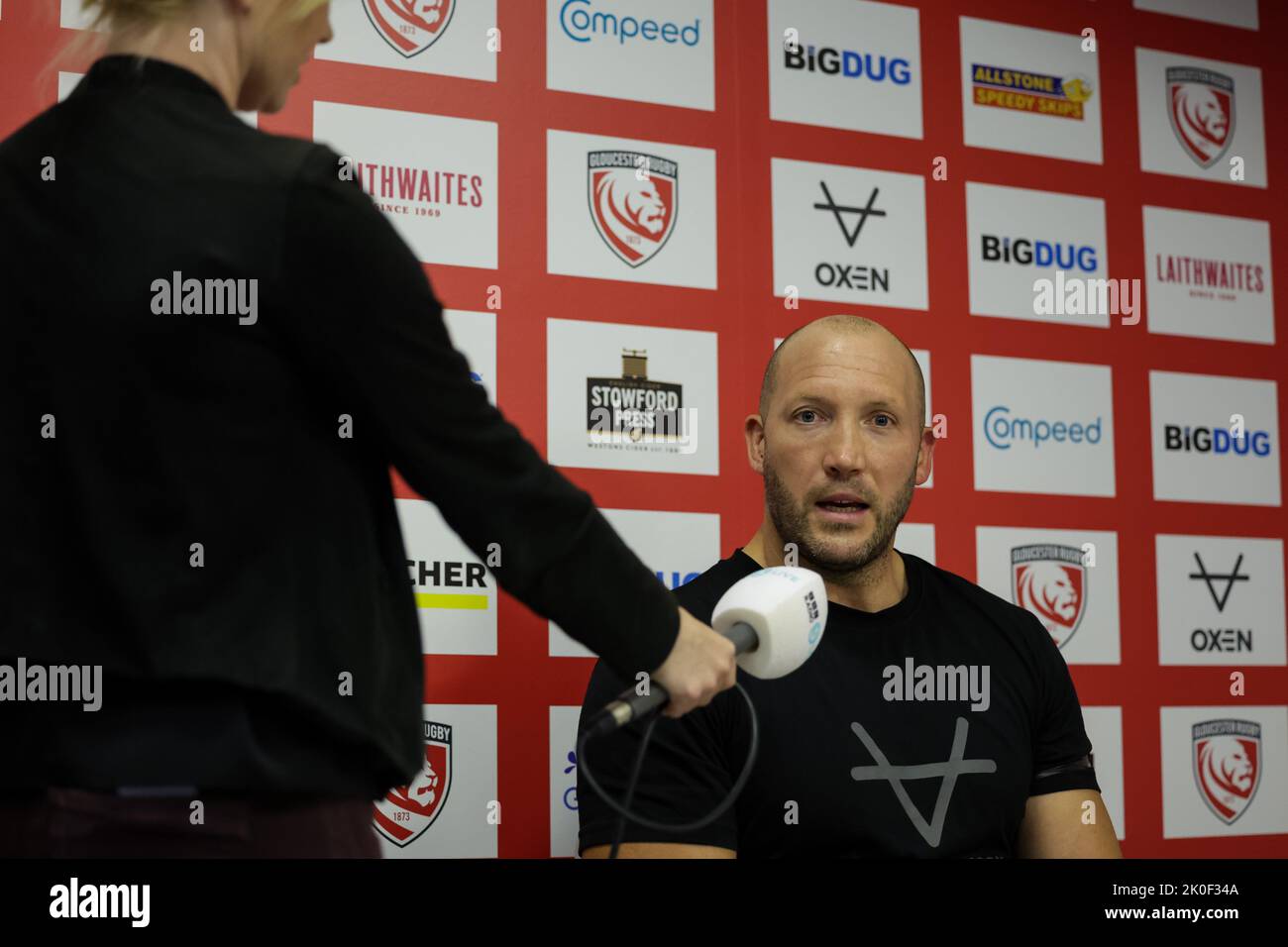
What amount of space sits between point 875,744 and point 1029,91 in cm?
140

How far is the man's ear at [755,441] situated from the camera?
1.99m

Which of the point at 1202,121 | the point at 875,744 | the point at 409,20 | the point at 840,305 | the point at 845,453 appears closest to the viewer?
the point at 875,744

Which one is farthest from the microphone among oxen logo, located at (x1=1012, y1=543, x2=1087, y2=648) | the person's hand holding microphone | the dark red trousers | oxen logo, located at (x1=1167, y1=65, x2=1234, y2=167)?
oxen logo, located at (x1=1167, y1=65, x2=1234, y2=167)

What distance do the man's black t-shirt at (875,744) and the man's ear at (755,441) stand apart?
20cm

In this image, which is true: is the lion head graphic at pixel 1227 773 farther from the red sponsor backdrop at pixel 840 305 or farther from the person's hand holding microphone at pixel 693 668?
the person's hand holding microphone at pixel 693 668

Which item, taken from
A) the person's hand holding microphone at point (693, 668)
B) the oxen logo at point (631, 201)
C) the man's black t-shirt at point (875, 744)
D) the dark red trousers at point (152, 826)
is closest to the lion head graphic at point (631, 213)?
the oxen logo at point (631, 201)

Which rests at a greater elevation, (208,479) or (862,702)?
(208,479)

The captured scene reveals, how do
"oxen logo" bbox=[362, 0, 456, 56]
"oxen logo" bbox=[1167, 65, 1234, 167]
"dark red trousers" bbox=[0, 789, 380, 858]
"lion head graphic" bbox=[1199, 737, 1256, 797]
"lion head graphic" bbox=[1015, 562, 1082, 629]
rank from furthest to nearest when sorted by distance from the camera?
"oxen logo" bbox=[1167, 65, 1234, 167] → "lion head graphic" bbox=[1199, 737, 1256, 797] → "lion head graphic" bbox=[1015, 562, 1082, 629] → "oxen logo" bbox=[362, 0, 456, 56] → "dark red trousers" bbox=[0, 789, 380, 858]

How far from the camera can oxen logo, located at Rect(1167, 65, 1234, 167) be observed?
2537 mm

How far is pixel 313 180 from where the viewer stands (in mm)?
898

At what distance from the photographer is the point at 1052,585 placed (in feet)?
7.52

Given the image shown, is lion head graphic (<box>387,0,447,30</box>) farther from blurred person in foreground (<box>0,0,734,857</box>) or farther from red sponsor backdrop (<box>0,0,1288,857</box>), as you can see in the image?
blurred person in foreground (<box>0,0,734,857</box>)

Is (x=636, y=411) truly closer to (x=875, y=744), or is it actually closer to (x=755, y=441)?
(x=755, y=441)

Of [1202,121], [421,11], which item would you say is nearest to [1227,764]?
[1202,121]
